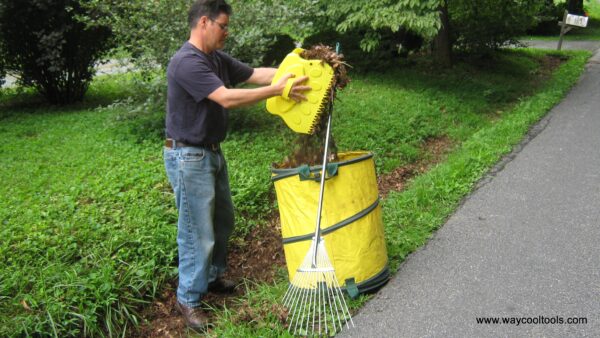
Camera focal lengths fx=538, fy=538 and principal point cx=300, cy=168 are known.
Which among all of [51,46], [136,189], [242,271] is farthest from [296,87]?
[51,46]

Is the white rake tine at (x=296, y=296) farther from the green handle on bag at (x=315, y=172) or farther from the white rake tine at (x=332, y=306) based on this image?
the green handle on bag at (x=315, y=172)

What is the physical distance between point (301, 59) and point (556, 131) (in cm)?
517

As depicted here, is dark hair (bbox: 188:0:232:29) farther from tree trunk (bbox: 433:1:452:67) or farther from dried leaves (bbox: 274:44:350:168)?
tree trunk (bbox: 433:1:452:67)

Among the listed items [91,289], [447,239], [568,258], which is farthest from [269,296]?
[568,258]

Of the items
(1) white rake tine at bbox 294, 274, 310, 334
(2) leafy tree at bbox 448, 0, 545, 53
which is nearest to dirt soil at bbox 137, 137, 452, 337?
(1) white rake tine at bbox 294, 274, 310, 334

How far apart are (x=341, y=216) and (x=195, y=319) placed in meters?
1.17

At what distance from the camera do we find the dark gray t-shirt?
306cm

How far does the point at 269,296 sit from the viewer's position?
3.55 m

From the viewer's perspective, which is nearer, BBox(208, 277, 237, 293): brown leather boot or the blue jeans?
the blue jeans

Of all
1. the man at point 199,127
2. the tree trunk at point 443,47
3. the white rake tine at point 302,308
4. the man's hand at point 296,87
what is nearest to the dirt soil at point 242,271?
the man at point 199,127

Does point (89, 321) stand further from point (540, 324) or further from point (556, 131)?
point (556, 131)

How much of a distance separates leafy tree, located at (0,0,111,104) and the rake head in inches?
230

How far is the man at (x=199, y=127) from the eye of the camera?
3.07 metres

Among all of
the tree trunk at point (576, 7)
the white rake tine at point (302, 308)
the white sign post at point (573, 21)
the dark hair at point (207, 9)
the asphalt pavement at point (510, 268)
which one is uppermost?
the tree trunk at point (576, 7)
